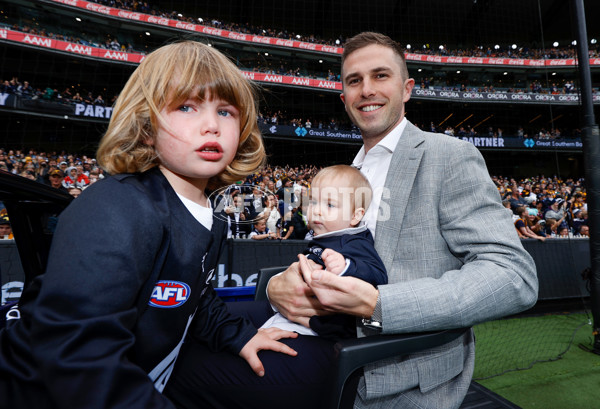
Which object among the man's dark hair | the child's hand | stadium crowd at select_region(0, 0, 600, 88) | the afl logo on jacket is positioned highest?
stadium crowd at select_region(0, 0, 600, 88)

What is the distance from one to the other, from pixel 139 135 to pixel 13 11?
28.5 metres

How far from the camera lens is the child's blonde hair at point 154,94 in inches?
33.1

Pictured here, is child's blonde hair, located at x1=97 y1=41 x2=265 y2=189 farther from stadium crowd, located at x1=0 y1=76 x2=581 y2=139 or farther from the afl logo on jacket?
stadium crowd, located at x1=0 y1=76 x2=581 y2=139

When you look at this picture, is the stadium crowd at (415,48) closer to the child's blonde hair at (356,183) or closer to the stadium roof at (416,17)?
the stadium roof at (416,17)

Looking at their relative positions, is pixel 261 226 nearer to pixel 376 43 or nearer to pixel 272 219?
pixel 272 219

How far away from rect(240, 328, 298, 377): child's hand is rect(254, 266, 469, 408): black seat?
0.95 ft

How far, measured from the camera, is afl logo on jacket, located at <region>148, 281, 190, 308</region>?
0.79 meters

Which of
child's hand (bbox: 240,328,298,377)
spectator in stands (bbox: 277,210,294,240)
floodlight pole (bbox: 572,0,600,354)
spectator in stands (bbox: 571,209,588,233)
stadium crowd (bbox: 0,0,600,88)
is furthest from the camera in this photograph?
stadium crowd (bbox: 0,0,600,88)

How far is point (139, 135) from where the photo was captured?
869mm

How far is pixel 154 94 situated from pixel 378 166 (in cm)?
102

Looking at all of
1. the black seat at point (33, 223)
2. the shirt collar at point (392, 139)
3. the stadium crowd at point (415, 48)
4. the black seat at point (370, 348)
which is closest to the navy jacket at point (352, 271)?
the black seat at point (370, 348)

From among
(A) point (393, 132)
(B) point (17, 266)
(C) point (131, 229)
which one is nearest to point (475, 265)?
(A) point (393, 132)

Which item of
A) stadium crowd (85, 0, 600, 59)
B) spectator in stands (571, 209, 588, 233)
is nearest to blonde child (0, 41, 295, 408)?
spectator in stands (571, 209, 588, 233)

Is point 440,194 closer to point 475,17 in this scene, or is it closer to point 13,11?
point 13,11
